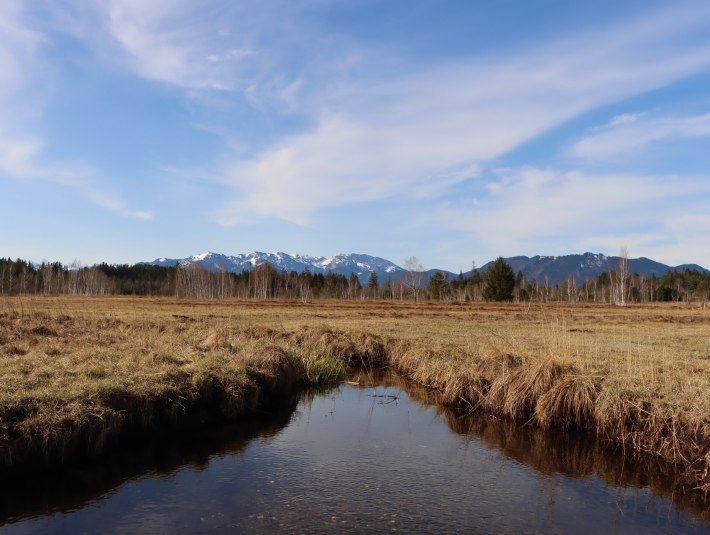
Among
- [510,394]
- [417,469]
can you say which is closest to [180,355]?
[417,469]

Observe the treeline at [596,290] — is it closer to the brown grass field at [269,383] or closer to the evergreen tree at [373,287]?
the evergreen tree at [373,287]

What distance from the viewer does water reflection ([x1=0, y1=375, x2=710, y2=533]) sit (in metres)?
8.35

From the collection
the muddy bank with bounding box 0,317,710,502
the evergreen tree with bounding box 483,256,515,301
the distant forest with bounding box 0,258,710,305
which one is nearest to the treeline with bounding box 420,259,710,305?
the distant forest with bounding box 0,258,710,305

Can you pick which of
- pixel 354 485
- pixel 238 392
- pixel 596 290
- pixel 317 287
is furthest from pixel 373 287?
pixel 354 485

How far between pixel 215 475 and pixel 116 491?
6.24ft

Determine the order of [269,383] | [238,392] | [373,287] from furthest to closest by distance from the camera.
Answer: [373,287]
[269,383]
[238,392]

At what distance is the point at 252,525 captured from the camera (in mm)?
8078

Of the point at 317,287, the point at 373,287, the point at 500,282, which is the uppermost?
the point at 500,282

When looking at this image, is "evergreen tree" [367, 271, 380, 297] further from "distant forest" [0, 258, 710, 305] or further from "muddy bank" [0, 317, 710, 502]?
"muddy bank" [0, 317, 710, 502]

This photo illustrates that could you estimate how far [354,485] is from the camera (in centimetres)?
981

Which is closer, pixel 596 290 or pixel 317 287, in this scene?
pixel 317 287

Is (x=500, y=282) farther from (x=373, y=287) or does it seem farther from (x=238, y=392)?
(x=238, y=392)

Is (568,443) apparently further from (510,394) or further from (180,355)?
(180,355)

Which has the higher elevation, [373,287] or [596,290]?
[596,290]
